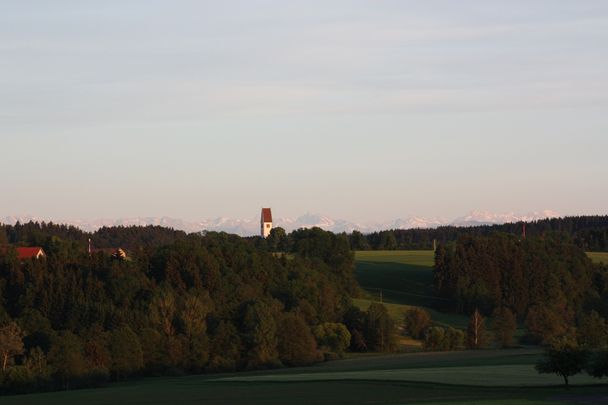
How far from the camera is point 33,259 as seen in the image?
542ft

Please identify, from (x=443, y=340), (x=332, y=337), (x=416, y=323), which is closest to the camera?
(x=443, y=340)

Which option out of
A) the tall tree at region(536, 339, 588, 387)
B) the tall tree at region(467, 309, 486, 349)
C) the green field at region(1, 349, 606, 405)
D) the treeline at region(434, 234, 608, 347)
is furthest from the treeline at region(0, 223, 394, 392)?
the tall tree at region(536, 339, 588, 387)

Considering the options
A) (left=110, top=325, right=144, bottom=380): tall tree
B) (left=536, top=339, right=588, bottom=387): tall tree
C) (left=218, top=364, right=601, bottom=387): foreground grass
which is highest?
(left=536, top=339, right=588, bottom=387): tall tree

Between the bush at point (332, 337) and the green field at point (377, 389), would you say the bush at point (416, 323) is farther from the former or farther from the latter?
the green field at point (377, 389)

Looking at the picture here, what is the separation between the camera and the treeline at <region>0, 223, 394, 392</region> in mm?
116562

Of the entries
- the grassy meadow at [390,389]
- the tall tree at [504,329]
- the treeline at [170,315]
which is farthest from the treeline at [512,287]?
the grassy meadow at [390,389]

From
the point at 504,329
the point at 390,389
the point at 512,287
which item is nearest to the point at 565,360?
the point at 390,389

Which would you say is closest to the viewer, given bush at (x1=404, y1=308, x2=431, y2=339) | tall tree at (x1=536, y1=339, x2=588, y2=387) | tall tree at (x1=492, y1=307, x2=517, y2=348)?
tall tree at (x1=536, y1=339, x2=588, y2=387)

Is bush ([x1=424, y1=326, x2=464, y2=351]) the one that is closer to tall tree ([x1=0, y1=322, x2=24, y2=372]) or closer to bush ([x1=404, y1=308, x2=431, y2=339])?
bush ([x1=404, y1=308, x2=431, y2=339])

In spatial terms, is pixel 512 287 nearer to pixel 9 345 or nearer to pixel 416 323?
pixel 416 323

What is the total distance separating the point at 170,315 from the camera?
5408 inches

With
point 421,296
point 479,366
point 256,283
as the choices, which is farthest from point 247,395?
point 421,296

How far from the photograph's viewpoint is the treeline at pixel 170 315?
116562 millimetres

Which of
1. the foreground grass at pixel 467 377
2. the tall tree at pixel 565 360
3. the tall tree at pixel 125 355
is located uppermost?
the tall tree at pixel 565 360
